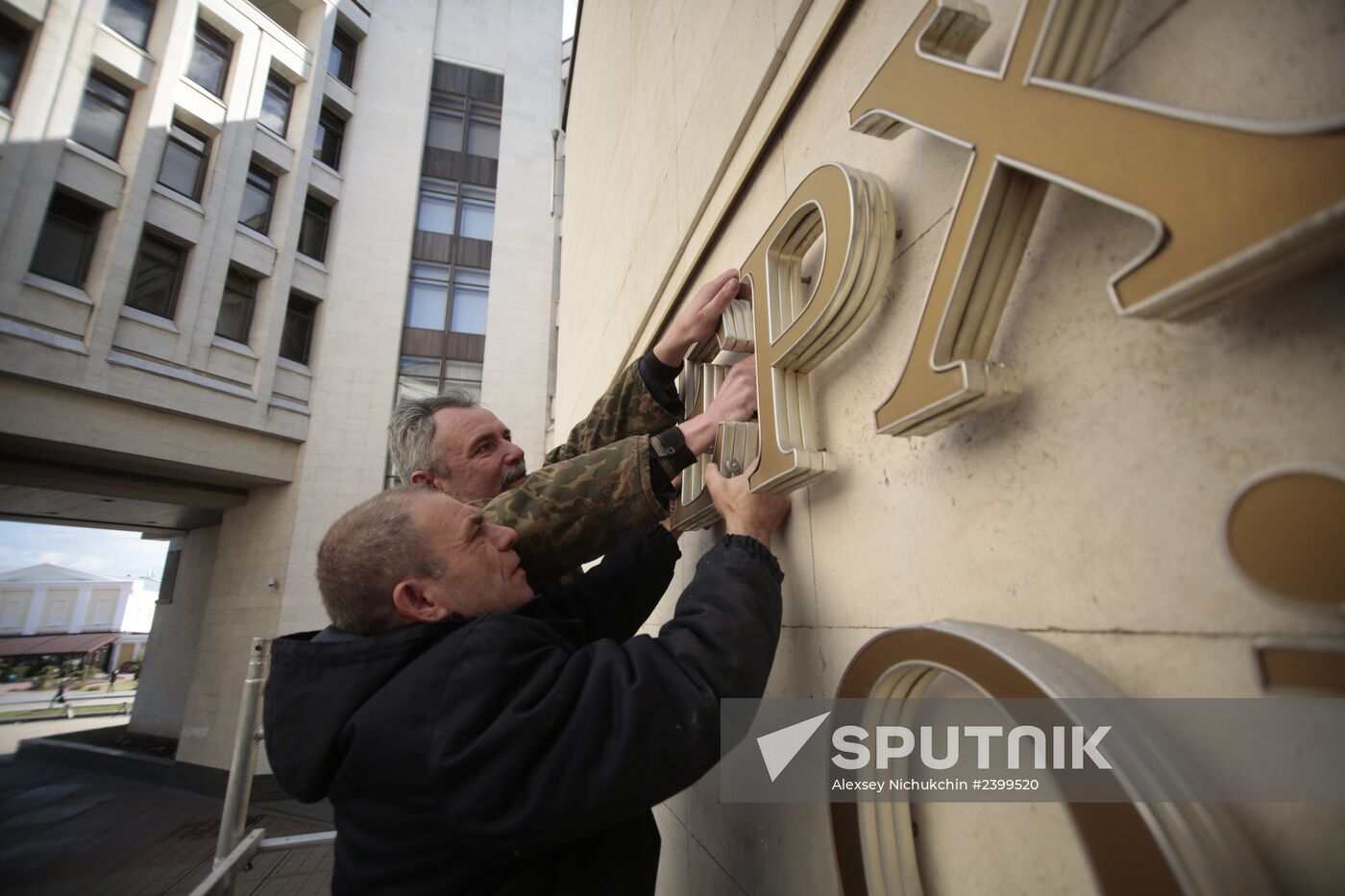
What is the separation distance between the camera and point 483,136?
618 inches

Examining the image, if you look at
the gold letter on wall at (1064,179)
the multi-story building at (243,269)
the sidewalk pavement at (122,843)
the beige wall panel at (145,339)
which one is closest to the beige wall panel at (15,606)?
the multi-story building at (243,269)

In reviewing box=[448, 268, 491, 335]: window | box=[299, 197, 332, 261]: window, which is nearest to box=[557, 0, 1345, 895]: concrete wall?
box=[448, 268, 491, 335]: window

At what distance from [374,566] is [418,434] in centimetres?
96

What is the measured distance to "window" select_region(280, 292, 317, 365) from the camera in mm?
11797

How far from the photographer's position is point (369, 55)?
1430cm

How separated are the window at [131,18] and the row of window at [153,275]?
3.53 m

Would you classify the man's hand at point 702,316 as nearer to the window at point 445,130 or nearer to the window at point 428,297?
the window at point 428,297

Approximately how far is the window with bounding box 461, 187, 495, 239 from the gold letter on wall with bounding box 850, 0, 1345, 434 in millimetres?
15701

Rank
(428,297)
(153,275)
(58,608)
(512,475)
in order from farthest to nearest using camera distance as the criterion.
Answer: (58,608) → (428,297) → (153,275) → (512,475)

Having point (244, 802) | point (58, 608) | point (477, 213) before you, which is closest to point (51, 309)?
point (244, 802)

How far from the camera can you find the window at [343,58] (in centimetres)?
1374

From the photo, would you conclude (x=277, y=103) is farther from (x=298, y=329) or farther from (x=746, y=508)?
(x=746, y=508)

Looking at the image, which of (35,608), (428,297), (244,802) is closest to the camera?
(244,802)

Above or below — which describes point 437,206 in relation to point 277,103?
below
